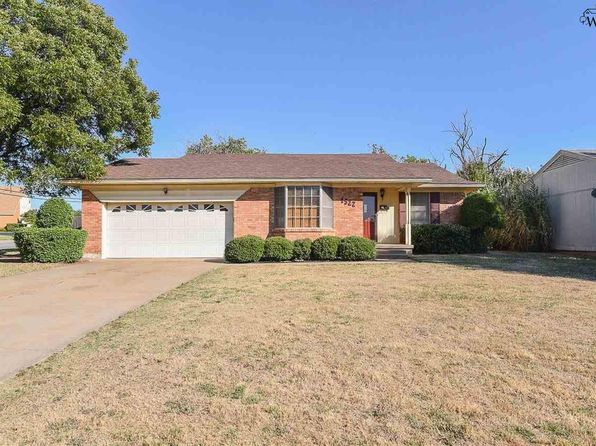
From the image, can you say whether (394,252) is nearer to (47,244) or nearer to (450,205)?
(450,205)

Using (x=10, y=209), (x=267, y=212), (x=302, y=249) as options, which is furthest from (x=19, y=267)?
(x=10, y=209)

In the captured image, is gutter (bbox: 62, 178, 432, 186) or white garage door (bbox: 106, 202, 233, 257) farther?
white garage door (bbox: 106, 202, 233, 257)

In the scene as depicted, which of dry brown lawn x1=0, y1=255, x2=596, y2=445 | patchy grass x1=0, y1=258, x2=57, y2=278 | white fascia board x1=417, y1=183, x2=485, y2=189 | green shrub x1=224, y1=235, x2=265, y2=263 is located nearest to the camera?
dry brown lawn x1=0, y1=255, x2=596, y2=445

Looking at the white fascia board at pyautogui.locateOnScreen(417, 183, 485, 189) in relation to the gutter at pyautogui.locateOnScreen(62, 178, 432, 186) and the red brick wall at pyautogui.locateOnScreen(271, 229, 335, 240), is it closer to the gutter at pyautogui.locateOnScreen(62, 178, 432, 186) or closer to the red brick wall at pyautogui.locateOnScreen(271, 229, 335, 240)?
the gutter at pyautogui.locateOnScreen(62, 178, 432, 186)

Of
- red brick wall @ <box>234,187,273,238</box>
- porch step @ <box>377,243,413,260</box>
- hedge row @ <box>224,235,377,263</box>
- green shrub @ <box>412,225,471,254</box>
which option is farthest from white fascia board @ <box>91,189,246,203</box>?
green shrub @ <box>412,225,471,254</box>

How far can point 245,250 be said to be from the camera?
1423cm

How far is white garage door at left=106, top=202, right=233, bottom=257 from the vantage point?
1670 cm

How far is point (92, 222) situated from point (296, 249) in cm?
792

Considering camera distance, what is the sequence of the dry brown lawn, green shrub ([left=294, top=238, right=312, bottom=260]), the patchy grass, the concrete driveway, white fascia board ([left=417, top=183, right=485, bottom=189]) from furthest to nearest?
1. white fascia board ([left=417, top=183, right=485, bottom=189])
2. green shrub ([left=294, top=238, right=312, bottom=260])
3. the patchy grass
4. the concrete driveway
5. the dry brown lawn

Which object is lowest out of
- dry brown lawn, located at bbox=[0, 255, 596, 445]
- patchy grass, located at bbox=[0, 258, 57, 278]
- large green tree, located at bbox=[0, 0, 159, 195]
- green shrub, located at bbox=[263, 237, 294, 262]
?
dry brown lawn, located at bbox=[0, 255, 596, 445]

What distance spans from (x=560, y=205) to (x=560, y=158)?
6.97ft

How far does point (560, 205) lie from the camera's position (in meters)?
19.9

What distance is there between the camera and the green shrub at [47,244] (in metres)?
14.4

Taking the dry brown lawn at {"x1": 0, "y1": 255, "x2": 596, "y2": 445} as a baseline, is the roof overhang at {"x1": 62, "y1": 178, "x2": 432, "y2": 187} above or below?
above
